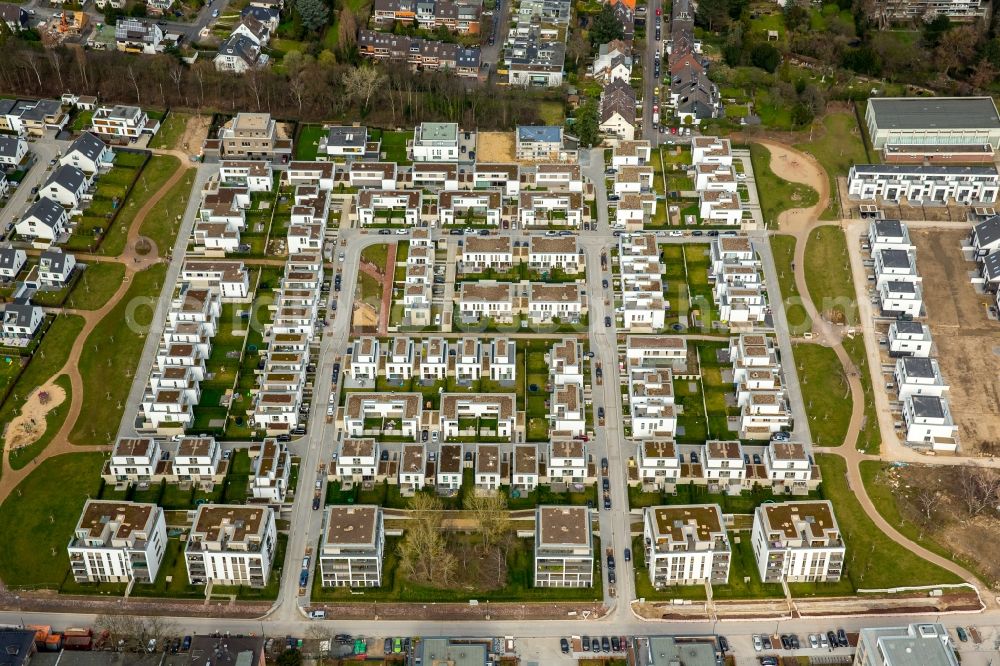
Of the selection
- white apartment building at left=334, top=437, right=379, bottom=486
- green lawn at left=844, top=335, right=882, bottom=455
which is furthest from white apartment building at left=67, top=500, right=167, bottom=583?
green lawn at left=844, top=335, right=882, bottom=455

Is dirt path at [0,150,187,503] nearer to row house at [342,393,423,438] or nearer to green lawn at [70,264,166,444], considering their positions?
green lawn at [70,264,166,444]

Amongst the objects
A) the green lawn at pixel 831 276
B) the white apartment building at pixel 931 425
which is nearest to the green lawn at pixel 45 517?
the green lawn at pixel 831 276

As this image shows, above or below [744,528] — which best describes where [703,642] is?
below

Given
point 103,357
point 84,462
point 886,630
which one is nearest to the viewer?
point 886,630

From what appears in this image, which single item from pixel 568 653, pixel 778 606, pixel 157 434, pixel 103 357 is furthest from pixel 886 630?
pixel 103 357

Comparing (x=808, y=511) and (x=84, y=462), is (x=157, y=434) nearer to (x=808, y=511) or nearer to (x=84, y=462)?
(x=84, y=462)
